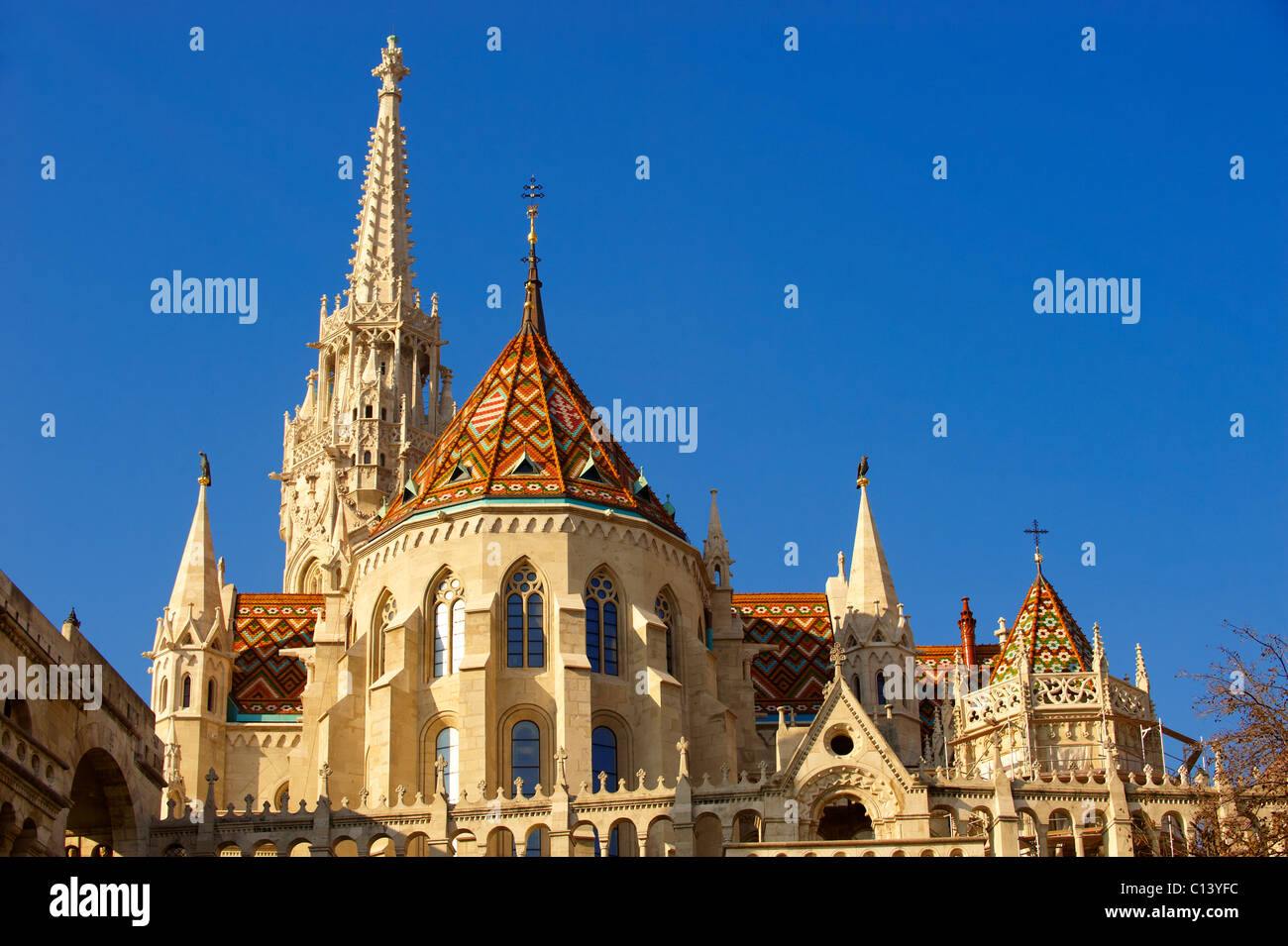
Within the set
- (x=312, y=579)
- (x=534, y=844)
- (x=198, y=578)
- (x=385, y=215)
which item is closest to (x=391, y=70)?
(x=385, y=215)

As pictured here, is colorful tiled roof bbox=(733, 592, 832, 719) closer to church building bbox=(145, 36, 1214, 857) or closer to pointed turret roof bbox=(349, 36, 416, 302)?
church building bbox=(145, 36, 1214, 857)

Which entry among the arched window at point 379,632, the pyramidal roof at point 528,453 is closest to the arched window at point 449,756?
the arched window at point 379,632

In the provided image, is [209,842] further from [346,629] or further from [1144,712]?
[1144,712]

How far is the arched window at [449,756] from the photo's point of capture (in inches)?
1905

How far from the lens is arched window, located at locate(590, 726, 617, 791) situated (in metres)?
49.3

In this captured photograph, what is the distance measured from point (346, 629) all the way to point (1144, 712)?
23.5 meters

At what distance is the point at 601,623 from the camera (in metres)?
51.4

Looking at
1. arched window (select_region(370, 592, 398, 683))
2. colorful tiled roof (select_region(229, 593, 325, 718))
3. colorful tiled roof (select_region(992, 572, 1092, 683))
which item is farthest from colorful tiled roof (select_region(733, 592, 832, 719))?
colorful tiled roof (select_region(229, 593, 325, 718))

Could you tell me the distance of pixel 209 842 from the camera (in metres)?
44.1

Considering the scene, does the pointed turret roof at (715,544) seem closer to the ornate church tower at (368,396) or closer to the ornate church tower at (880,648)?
the ornate church tower at (880,648)

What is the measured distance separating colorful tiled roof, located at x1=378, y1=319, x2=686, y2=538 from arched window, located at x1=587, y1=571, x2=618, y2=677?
2.33 m

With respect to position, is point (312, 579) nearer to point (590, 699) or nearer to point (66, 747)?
→ point (590, 699)

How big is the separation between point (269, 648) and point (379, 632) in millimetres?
8820
